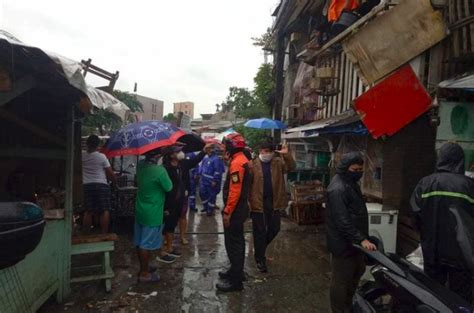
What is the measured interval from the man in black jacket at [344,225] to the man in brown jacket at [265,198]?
185cm

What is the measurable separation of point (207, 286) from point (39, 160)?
3.37 metres

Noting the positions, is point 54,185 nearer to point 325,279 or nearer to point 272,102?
point 325,279

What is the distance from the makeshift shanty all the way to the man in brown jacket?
93.9 inches

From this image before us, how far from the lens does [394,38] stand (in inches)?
224

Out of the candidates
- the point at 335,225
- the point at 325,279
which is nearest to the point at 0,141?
the point at 335,225

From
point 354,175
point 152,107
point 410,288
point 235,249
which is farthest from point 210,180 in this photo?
point 152,107

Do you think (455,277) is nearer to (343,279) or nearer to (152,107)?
(343,279)

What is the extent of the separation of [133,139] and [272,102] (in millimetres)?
10811

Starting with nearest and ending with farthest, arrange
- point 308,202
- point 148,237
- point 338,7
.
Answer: point 148,237 → point 338,7 → point 308,202

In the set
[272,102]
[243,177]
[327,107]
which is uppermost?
[272,102]

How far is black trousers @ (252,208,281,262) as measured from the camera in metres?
5.53

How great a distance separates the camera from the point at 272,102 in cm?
1559


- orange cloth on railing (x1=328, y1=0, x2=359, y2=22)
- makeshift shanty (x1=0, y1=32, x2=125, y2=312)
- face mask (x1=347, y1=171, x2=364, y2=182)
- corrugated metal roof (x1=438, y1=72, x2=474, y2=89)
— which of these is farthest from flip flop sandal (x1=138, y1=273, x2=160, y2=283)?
orange cloth on railing (x1=328, y1=0, x2=359, y2=22)

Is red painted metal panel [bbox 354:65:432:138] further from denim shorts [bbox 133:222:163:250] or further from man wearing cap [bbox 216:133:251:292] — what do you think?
denim shorts [bbox 133:222:163:250]
